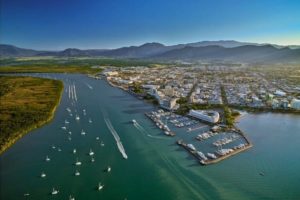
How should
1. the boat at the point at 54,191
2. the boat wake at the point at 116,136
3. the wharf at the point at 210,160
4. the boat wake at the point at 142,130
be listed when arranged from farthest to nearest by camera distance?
1. the boat wake at the point at 142,130
2. the boat wake at the point at 116,136
3. the wharf at the point at 210,160
4. the boat at the point at 54,191

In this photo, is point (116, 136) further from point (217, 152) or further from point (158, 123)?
point (217, 152)

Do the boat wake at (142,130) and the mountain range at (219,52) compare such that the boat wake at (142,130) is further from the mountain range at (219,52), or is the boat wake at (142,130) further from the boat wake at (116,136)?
the mountain range at (219,52)

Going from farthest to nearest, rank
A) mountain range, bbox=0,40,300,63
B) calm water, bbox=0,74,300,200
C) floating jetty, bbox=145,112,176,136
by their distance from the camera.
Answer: mountain range, bbox=0,40,300,63 < floating jetty, bbox=145,112,176,136 < calm water, bbox=0,74,300,200

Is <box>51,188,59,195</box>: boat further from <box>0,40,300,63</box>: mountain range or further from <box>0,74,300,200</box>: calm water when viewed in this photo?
<box>0,40,300,63</box>: mountain range

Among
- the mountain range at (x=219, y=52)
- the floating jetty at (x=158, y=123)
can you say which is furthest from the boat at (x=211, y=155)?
the mountain range at (x=219, y=52)

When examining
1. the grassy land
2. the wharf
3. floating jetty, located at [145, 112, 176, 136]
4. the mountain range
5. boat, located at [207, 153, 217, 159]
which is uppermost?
the mountain range

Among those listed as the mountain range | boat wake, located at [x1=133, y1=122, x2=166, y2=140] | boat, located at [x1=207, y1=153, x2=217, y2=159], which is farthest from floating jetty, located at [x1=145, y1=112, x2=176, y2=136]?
the mountain range
